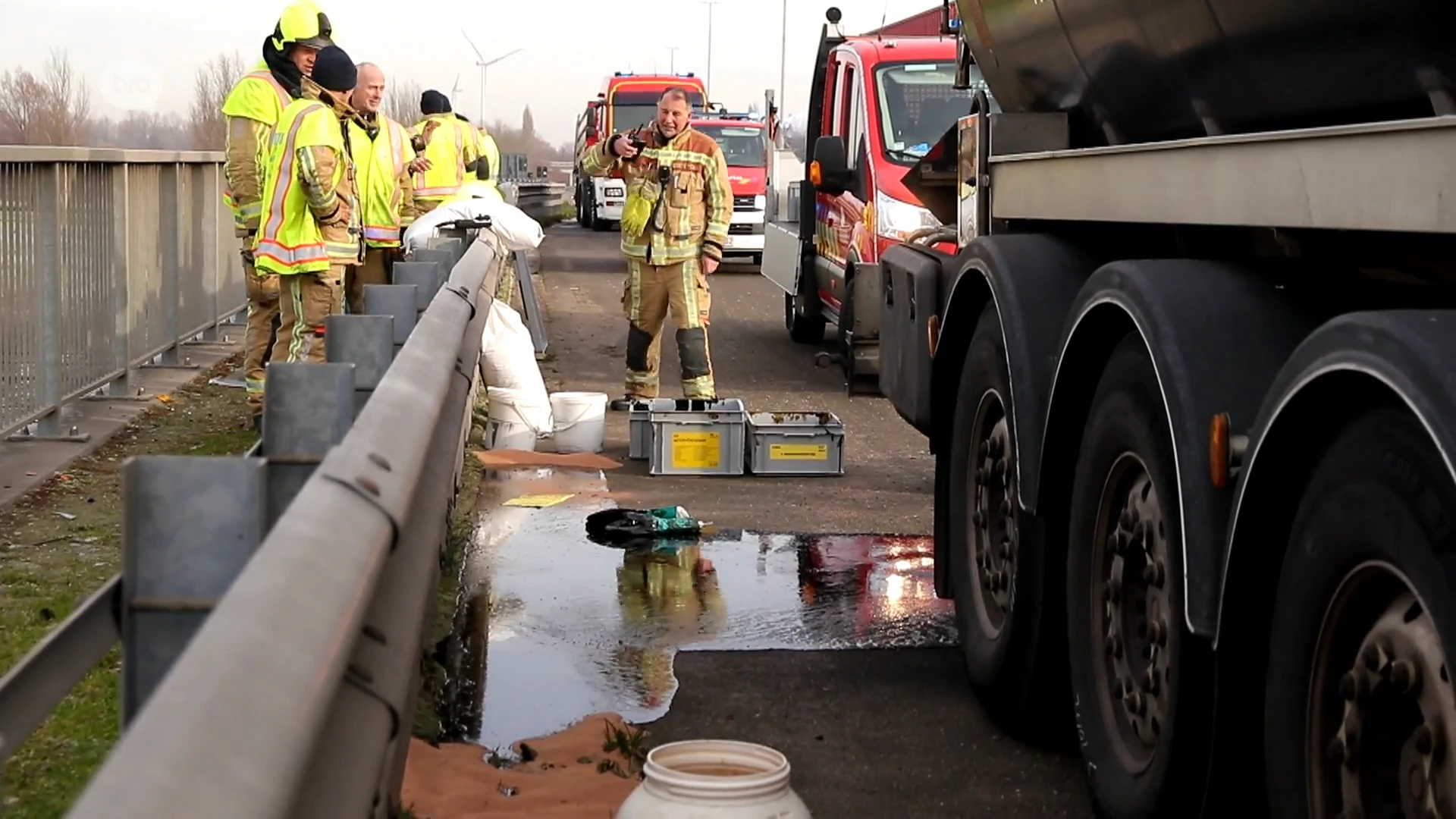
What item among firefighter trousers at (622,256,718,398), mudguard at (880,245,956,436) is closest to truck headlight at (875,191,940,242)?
firefighter trousers at (622,256,718,398)

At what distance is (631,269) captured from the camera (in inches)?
498

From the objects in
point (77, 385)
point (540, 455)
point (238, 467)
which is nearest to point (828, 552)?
point (540, 455)

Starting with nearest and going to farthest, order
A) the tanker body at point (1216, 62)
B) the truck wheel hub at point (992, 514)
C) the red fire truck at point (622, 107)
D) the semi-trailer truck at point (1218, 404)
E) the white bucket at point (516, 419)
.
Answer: the semi-trailer truck at point (1218, 404), the tanker body at point (1216, 62), the truck wheel hub at point (992, 514), the white bucket at point (516, 419), the red fire truck at point (622, 107)

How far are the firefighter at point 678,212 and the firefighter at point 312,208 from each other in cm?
182

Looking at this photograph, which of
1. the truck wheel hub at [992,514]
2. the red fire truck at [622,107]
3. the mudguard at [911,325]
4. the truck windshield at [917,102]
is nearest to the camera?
the truck wheel hub at [992,514]

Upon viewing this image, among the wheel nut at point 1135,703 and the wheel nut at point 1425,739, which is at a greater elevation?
the wheel nut at point 1425,739

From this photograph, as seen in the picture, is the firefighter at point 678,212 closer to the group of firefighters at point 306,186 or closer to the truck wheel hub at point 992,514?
the group of firefighters at point 306,186

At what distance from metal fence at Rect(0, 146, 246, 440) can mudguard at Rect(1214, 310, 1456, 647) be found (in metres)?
7.40

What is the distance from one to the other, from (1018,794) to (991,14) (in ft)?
8.05

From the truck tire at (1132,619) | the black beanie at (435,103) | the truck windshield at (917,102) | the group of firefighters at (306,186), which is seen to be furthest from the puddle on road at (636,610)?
the black beanie at (435,103)

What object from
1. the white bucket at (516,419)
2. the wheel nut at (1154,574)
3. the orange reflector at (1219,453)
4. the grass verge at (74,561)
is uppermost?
the orange reflector at (1219,453)

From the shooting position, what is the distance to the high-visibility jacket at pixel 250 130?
38.5 feet

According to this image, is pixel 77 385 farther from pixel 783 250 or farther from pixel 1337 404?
pixel 1337 404

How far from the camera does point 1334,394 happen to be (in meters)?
3.33
